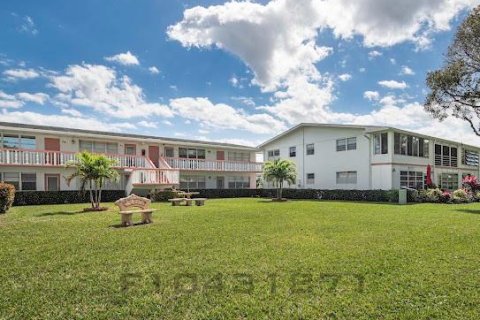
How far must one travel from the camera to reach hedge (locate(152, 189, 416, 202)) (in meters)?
21.1

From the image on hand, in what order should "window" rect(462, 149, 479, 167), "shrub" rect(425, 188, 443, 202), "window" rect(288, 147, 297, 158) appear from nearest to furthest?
"shrub" rect(425, 188, 443, 202), "window" rect(288, 147, 297, 158), "window" rect(462, 149, 479, 167)

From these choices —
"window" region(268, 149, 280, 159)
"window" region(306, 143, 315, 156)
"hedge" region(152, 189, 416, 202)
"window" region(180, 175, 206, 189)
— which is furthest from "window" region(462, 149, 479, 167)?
"window" region(180, 175, 206, 189)

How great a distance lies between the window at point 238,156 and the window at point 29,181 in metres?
16.9

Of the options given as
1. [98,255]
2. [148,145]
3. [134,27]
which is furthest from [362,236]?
[148,145]

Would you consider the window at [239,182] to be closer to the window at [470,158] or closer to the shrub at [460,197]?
the shrub at [460,197]

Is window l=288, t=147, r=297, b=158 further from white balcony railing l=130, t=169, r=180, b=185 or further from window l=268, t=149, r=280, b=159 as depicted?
white balcony railing l=130, t=169, r=180, b=185

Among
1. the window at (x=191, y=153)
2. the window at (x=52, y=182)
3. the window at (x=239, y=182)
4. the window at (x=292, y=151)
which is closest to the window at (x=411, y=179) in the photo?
the window at (x=292, y=151)

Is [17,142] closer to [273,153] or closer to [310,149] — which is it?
[273,153]

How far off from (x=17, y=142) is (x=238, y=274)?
2119 centimetres

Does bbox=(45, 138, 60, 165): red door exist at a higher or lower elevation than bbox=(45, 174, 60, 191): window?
higher

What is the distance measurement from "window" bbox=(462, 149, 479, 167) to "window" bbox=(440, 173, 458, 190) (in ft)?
9.68

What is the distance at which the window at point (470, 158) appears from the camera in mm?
33312

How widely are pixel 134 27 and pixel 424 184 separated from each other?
2595cm

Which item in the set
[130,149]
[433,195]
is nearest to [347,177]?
[433,195]
